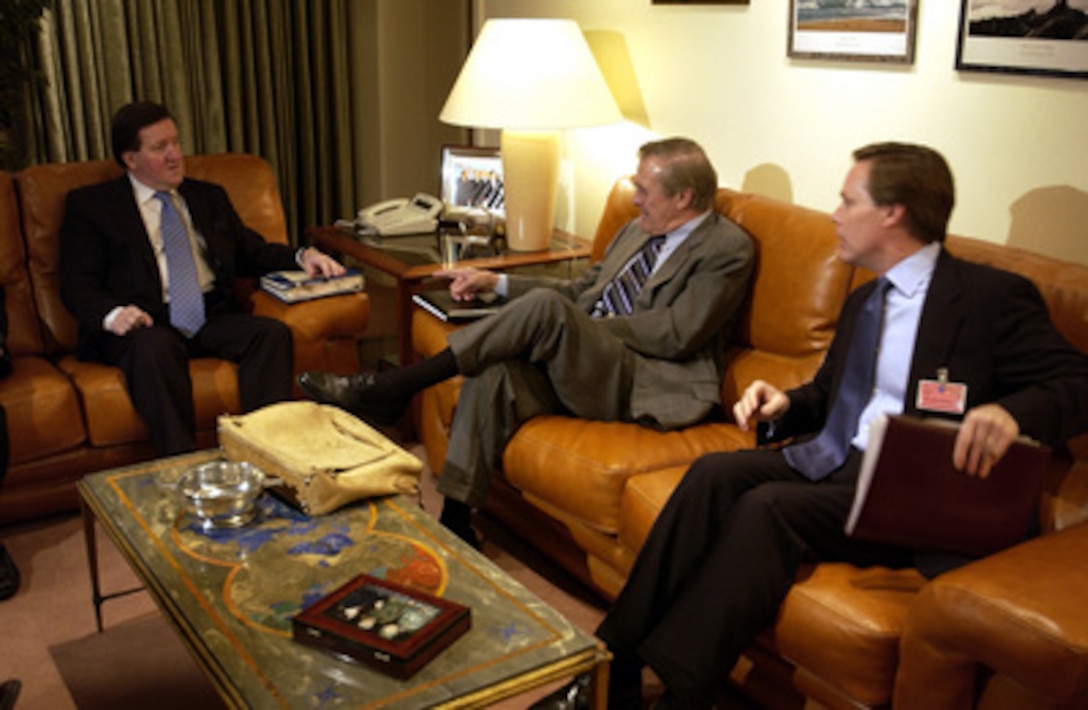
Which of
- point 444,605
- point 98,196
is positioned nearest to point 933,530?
point 444,605

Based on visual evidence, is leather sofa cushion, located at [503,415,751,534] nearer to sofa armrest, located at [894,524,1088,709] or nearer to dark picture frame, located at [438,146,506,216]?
sofa armrest, located at [894,524,1088,709]

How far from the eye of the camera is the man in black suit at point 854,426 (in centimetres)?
211

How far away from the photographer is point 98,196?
11.0 feet

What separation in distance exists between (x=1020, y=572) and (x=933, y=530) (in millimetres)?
190

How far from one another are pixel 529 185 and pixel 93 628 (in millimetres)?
1930

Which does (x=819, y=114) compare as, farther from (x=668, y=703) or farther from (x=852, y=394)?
(x=668, y=703)

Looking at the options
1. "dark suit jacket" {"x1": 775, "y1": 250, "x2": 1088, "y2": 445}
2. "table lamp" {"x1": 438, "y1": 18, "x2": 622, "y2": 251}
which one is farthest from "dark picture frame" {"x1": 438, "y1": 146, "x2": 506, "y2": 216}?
"dark suit jacket" {"x1": 775, "y1": 250, "x2": 1088, "y2": 445}

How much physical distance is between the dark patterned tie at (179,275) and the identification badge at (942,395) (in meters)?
2.19

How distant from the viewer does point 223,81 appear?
15.8 ft

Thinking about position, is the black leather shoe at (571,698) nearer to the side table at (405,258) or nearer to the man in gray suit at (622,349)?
the man in gray suit at (622,349)

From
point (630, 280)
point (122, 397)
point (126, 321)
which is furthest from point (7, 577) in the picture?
point (630, 280)

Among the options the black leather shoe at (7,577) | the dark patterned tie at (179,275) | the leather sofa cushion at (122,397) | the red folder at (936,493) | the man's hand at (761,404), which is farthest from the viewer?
the dark patterned tie at (179,275)

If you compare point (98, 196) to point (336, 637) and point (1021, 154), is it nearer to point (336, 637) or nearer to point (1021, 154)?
point (336, 637)

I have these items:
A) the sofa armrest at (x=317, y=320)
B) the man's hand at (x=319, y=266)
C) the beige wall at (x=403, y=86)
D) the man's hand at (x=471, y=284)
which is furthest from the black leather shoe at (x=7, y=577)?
the beige wall at (x=403, y=86)
